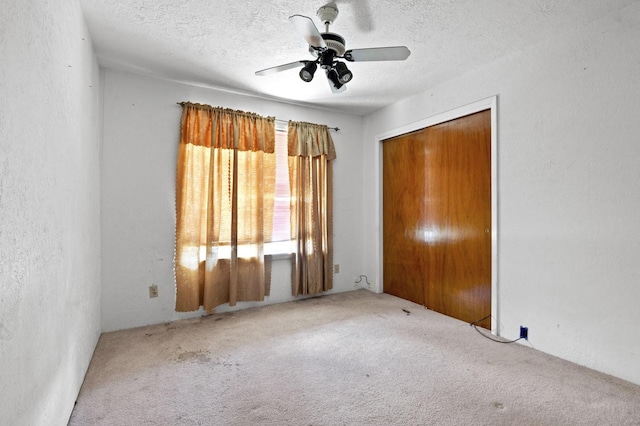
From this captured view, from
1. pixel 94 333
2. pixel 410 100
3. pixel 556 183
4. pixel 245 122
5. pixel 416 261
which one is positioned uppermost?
pixel 410 100

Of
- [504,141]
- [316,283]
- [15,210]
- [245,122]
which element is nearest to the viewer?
[15,210]

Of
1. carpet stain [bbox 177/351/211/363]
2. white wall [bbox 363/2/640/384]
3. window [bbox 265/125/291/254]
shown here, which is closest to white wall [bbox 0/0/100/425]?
carpet stain [bbox 177/351/211/363]

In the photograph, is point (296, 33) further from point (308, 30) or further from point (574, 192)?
point (574, 192)

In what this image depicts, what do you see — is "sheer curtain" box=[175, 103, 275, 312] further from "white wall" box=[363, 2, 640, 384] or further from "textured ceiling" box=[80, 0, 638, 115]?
"white wall" box=[363, 2, 640, 384]

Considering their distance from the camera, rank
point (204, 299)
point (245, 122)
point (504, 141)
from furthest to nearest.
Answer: point (245, 122) → point (204, 299) → point (504, 141)

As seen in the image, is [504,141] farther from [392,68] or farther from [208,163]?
[208,163]

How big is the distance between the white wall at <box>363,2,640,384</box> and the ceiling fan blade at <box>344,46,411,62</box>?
1.22 metres

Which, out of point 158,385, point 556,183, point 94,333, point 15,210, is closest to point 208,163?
point 94,333

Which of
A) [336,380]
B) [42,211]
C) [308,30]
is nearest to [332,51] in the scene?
[308,30]

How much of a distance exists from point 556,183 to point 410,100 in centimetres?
185

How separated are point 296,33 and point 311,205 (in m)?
2.00

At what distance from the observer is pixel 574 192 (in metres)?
2.25

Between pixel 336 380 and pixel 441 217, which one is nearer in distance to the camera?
pixel 336 380

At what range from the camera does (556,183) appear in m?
2.35
